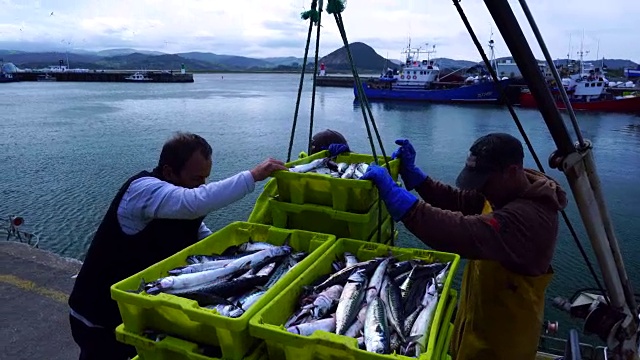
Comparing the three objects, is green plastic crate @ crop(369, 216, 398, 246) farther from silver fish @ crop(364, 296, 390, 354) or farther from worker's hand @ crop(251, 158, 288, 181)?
Answer: silver fish @ crop(364, 296, 390, 354)

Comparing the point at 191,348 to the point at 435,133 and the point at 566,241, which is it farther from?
the point at 435,133

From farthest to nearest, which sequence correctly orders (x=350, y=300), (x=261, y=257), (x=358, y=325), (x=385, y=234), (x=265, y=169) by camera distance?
(x=385, y=234) < (x=265, y=169) < (x=261, y=257) < (x=350, y=300) < (x=358, y=325)

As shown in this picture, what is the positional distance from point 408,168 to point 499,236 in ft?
4.18

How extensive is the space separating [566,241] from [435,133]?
19303 mm

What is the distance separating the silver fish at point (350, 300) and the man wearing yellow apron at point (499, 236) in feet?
1.33

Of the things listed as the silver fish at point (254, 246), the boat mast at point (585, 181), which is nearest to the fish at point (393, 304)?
the silver fish at point (254, 246)

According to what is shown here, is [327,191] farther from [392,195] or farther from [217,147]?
[217,147]

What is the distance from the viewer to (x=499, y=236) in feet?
8.02

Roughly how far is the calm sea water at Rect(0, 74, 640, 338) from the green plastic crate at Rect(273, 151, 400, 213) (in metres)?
7.64

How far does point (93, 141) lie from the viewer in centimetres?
2442

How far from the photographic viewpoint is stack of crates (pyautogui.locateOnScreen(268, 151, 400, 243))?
2986mm

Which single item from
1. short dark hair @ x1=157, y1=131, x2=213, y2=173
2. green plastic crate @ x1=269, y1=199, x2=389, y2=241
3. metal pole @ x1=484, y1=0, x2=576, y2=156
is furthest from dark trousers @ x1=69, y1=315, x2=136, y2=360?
metal pole @ x1=484, y1=0, x2=576, y2=156

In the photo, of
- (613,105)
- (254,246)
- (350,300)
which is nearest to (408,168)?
(254,246)

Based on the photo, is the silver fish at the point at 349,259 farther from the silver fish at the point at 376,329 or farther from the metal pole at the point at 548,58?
the metal pole at the point at 548,58
